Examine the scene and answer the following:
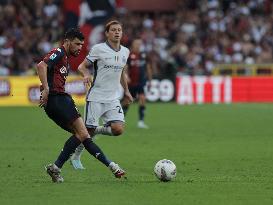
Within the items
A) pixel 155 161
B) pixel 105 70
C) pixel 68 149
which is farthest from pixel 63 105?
pixel 155 161

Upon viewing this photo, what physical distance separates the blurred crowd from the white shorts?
20000mm

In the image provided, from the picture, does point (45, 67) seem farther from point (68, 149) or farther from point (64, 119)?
point (68, 149)

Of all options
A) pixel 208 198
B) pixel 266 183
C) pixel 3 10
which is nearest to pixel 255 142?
A: pixel 266 183

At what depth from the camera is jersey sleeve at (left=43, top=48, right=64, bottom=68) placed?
11.0m

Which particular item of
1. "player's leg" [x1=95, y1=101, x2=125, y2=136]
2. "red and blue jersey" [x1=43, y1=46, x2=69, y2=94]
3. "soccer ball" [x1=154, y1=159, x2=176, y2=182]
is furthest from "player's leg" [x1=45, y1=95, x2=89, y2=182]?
"player's leg" [x1=95, y1=101, x2=125, y2=136]

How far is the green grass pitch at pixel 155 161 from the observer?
9843 millimetres

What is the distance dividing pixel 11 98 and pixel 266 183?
69.9ft

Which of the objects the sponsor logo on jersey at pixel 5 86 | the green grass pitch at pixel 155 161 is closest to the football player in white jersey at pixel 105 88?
the green grass pitch at pixel 155 161

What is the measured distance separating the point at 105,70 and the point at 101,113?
26.1 inches

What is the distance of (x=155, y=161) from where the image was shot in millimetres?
14227

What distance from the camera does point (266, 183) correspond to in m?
11.1

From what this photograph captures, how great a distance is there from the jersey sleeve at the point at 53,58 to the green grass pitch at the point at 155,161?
5.16 feet

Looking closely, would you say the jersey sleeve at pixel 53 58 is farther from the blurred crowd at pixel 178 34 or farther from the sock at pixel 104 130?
the blurred crowd at pixel 178 34

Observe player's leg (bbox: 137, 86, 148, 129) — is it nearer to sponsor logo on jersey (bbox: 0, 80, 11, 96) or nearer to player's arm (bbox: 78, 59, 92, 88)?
player's arm (bbox: 78, 59, 92, 88)
